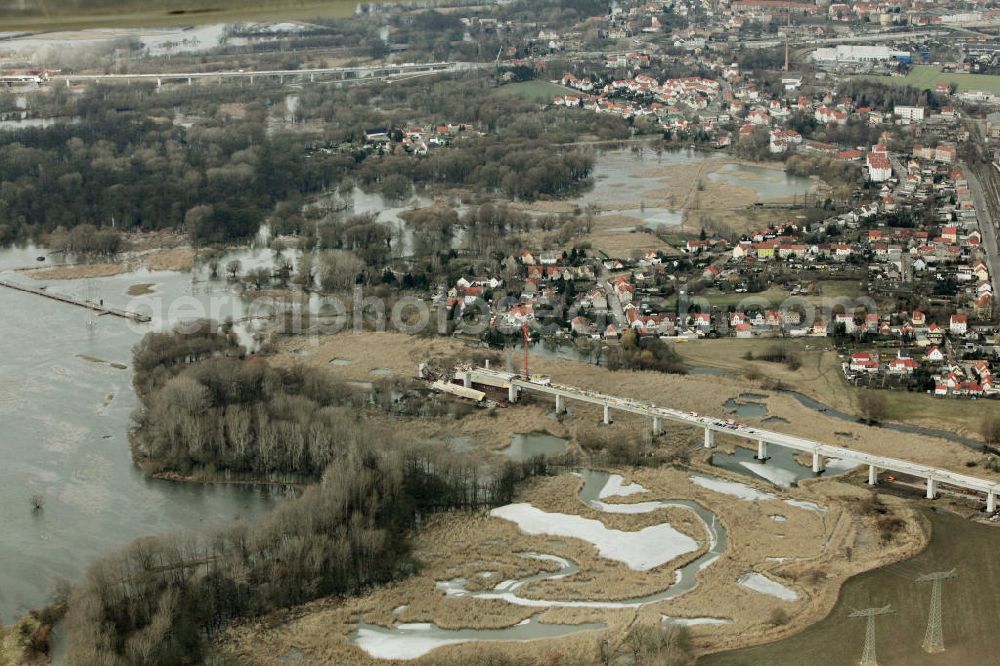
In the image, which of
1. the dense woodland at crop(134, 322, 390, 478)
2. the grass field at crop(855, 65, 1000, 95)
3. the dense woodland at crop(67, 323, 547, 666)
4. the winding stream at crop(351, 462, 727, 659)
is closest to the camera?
the dense woodland at crop(67, 323, 547, 666)

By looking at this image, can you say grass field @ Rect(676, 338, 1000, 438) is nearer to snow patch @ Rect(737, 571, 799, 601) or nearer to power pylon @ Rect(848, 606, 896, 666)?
snow patch @ Rect(737, 571, 799, 601)

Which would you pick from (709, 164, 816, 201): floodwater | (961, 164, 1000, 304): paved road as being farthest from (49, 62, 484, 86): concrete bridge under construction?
(961, 164, 1000, 304): paved road

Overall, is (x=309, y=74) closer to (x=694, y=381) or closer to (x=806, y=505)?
(x=694, y=381)

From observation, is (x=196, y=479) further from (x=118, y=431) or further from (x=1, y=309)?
(x=1, y=309)

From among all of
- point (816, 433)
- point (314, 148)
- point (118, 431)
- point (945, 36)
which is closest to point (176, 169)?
Answer: point (314, 148)

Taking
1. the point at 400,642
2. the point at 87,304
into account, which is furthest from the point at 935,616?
the point at 87,304

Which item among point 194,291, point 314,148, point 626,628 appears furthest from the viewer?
point 314,148
